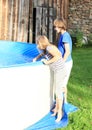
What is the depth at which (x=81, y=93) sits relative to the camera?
7.46 meters

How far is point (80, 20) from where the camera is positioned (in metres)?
14.3

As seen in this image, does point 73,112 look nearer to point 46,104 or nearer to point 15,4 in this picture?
point 46,104

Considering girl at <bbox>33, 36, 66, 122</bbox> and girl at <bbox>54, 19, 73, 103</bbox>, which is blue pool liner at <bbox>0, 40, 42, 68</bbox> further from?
girl at <bbox>33, 36, 66, 122</bbox>

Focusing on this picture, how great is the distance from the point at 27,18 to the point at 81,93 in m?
3.87

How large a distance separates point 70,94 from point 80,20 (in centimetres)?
712

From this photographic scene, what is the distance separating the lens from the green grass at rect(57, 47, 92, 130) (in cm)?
605

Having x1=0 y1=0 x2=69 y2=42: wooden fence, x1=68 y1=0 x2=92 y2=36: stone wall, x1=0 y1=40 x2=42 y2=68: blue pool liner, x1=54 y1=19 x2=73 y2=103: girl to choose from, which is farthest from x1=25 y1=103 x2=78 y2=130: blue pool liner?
x1=68 y1=0 x2=92 y2=36: stone wall

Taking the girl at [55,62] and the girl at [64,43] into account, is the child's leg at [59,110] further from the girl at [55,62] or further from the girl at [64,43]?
the girl at [64,43]

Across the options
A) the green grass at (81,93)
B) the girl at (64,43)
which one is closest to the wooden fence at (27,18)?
the green grass at (81,93)

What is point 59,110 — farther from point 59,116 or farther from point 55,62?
point 55,62

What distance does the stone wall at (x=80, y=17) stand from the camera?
1416 centimetres

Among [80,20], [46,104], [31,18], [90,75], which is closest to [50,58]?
[46,104]

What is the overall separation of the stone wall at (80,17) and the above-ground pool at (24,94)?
26.7ft

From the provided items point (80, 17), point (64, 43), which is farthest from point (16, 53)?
point (80, 17)
